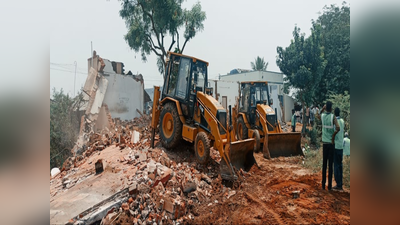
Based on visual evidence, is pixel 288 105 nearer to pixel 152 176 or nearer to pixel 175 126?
pixel 175 126

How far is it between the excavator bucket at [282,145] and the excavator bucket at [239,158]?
1.66 meters

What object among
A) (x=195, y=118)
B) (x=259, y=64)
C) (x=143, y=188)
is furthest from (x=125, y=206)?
(x=259, y=64)

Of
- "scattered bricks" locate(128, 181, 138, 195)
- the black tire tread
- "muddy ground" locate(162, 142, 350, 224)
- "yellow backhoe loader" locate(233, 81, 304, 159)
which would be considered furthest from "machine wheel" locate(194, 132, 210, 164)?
"yellow backhoe loader" locate(233, 81, 304, 159)

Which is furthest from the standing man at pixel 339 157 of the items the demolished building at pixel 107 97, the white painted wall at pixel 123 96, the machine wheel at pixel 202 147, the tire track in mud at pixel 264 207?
the white painted wall at pixel 123 96

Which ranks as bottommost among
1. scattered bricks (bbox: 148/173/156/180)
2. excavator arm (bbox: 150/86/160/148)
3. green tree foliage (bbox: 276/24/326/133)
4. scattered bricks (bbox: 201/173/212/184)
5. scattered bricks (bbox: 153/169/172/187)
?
scattered bricks (bbox: 201/173/212/184)

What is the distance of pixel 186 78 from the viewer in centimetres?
627

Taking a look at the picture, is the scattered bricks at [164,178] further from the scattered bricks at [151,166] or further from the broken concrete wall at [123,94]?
the broken concrete wall at [123,94]

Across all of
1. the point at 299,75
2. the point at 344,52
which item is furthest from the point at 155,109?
the point at 344,52

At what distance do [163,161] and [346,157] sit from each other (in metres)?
4.59

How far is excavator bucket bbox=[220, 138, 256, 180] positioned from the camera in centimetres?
531

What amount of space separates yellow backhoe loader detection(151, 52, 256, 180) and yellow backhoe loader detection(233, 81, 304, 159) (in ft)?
6.30

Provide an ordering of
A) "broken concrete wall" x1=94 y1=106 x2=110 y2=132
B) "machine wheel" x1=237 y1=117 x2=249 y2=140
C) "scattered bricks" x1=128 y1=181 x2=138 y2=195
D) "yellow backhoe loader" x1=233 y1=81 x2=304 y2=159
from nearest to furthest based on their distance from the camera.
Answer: "scattered bricks" x1=128 y1=181 x2=138 y2=195 < "yellow backhoe loader" x1=233 y1=81 x2=304 y2=159 < "machine wheel" x1=237 y1=117 x2=249 y2=140 < "broken concrete wall" x1=94 y1=106 x2=110 y2=132

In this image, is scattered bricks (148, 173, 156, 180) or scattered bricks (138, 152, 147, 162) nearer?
scattered bricks (148, 173, 156, 180)

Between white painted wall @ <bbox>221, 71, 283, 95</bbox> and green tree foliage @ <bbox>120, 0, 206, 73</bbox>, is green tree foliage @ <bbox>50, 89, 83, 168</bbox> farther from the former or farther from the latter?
white painted wall @ <bbox>221, 71, 283, 95</bbox>
